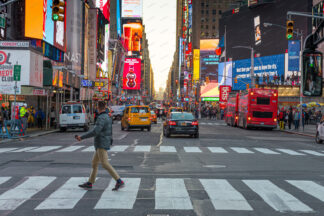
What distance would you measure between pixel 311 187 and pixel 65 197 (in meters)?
5.15

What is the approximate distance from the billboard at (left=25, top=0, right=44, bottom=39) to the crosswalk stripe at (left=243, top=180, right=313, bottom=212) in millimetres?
36432

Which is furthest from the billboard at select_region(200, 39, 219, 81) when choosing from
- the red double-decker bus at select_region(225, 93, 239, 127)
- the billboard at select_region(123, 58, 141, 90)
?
the red double-decker bus at select_region(225, 93, 239, 127)

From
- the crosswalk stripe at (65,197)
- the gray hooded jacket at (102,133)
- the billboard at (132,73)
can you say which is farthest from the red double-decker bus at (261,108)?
the billboard at (132,73)

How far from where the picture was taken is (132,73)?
174 metres

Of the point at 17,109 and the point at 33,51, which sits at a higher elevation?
the point at 33,51

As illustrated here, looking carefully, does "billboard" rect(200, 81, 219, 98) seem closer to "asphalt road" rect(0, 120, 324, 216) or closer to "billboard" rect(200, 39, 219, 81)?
"billboard" rect(200, 39, 219, 81)

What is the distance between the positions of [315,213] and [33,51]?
2721cm

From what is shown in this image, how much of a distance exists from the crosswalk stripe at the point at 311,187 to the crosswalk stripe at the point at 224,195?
4.81 ft

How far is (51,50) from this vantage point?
4903 cm

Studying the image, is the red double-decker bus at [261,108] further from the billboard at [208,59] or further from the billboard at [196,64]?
the billboard at [196,64]

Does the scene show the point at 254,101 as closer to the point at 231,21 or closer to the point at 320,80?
the point at 320,80

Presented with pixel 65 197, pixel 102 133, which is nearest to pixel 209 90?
pixel 102 133

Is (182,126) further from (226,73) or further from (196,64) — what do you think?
(196,64)

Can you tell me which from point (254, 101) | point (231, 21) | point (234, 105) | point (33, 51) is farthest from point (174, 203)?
point (231, 21)
